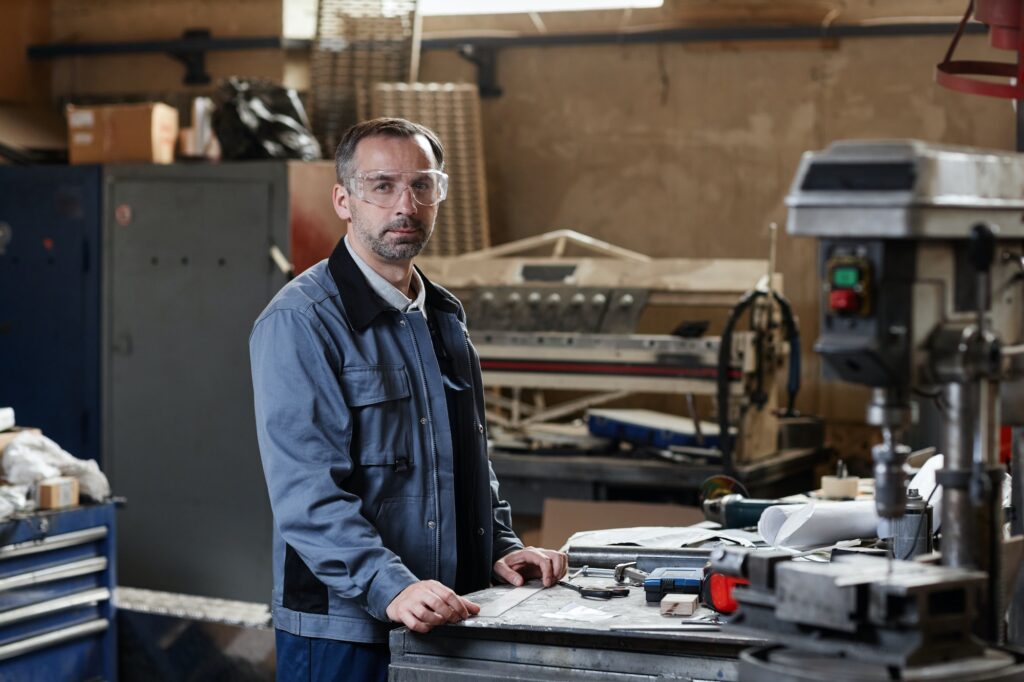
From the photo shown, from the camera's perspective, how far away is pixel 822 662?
1344 millimetres

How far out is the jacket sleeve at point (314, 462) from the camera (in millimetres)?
1936

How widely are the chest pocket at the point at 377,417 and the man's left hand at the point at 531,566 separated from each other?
26 cm

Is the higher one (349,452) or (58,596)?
(349,452)

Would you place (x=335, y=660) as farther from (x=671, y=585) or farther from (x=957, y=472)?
(x=957, y=472)

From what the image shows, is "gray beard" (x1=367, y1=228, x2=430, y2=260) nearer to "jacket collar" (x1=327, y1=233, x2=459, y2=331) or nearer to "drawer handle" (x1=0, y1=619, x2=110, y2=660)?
"jacket collar" (x1=327, y1=233, x2=459, y2=331)

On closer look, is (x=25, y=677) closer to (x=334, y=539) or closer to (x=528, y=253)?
A: (x=334, y=539)

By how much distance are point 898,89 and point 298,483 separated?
13.0 ft

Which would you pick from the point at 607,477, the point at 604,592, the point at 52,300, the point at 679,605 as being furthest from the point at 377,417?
the point at 52,300

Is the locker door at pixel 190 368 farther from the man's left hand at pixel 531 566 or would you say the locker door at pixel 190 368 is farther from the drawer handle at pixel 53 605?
the man's left hand at pixel 531 566

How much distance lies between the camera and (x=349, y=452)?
6.64 ft

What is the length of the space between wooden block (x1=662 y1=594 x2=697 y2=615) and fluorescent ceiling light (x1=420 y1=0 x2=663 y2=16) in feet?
13.2

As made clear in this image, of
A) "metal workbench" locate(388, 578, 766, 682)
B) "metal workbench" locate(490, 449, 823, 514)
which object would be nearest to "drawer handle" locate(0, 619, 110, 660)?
"metal workbench" locate(490, 449, 823, 514)

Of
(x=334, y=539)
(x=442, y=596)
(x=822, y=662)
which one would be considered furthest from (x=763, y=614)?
(x=334, y=539)

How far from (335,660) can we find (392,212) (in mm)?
695
